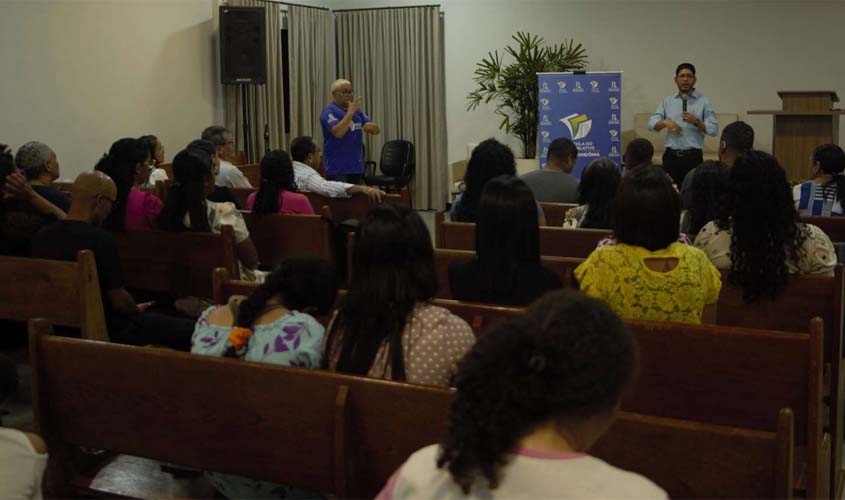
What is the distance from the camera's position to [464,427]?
4.15 feet

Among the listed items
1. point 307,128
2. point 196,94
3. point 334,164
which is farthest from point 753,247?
point 307,128

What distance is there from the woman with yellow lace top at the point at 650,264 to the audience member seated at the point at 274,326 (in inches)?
32.6

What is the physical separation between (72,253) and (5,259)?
0.89ft

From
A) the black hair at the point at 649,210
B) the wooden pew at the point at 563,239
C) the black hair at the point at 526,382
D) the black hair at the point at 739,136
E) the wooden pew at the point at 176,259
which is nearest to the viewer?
the black hair at the point at 526,382

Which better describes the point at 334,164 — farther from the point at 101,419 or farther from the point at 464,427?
the point at 464,427

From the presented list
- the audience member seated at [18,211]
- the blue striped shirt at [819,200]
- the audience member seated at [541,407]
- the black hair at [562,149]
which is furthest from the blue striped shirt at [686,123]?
the audience member seated at [541,407]

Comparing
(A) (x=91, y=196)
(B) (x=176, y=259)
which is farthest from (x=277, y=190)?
(A) (x=91, y=196)

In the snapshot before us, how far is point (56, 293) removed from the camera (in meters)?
3.36

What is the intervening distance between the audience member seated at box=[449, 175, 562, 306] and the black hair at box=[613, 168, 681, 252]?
261 millimetres

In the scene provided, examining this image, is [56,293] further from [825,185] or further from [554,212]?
[825,185]

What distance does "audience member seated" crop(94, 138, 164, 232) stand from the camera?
4.59 meters

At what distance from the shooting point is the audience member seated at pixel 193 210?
433cm

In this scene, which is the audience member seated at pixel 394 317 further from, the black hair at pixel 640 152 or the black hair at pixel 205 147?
the black hair at pixel 640 152

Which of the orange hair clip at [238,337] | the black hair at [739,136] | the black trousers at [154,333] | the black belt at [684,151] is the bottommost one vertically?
the black trousers at [154,333]
